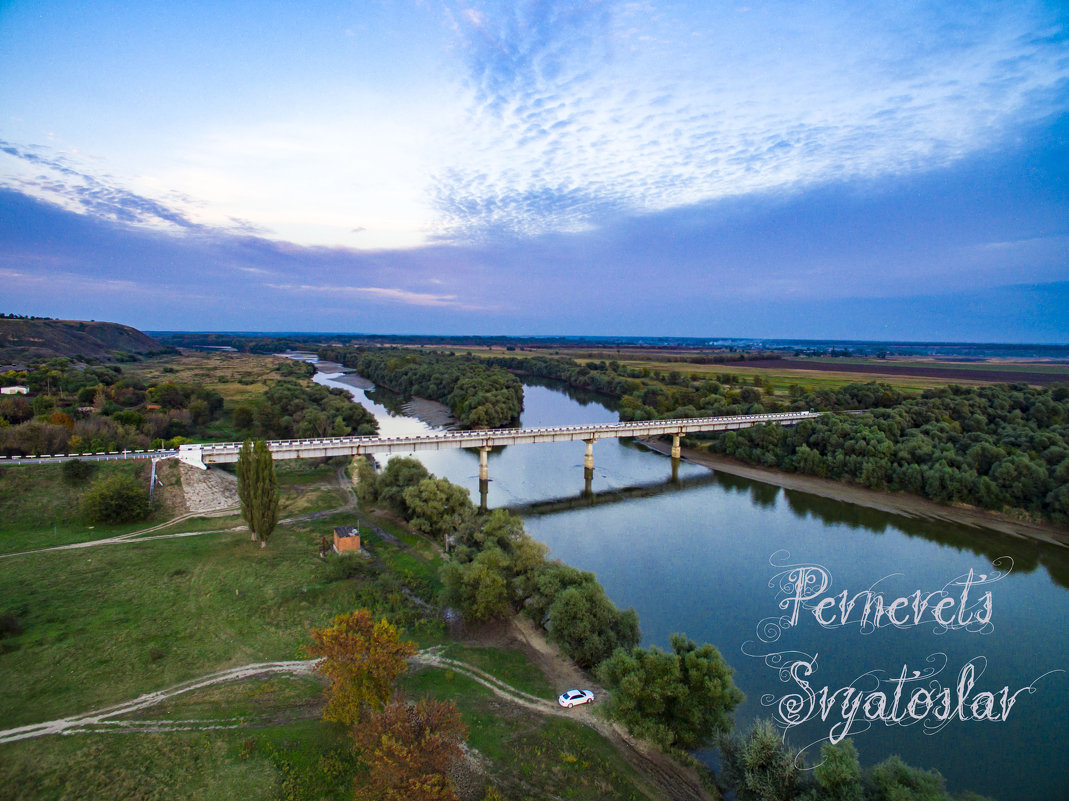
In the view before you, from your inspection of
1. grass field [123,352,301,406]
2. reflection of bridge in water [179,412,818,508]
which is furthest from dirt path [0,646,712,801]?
grass field [123,352,301,406]

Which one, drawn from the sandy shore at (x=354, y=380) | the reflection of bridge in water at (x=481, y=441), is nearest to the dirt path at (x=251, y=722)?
the reflection of bridge in water at (x=481, y=441)

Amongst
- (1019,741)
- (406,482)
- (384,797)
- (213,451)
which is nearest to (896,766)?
(1019,741)

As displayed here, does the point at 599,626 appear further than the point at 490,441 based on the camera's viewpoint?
No

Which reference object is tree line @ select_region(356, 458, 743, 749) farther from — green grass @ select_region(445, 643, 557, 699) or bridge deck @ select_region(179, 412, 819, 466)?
bridge deck @ select_region(179, 412, 819, 466)

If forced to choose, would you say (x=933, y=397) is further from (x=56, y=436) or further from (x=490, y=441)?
(x=56, y=436)

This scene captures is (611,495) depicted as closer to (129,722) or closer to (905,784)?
(905,784)

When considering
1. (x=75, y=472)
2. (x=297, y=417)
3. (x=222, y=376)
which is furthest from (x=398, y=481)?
(x=222, y=376)

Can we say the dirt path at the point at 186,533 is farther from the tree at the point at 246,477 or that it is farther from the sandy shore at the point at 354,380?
the sandy shore at the point at 354,380

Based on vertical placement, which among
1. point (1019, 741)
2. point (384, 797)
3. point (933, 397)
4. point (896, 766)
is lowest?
point (1019, 741)
